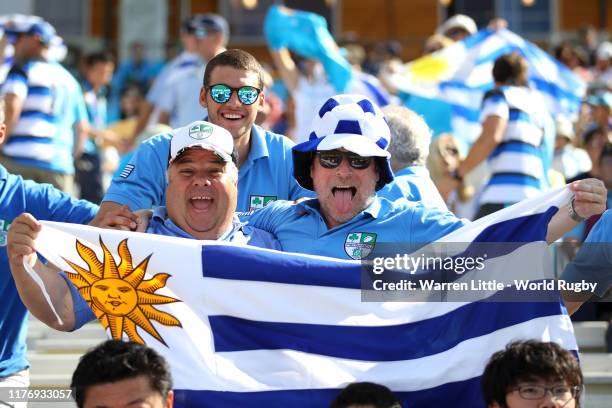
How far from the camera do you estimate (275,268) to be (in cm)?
505

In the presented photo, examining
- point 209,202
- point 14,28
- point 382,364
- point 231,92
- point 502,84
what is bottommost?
point 382,364

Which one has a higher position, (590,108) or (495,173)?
(590,108)

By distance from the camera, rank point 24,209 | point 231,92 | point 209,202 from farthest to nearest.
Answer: point 231,92
point 24,209
point 209,202

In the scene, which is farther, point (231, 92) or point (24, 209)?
point (231, 92)

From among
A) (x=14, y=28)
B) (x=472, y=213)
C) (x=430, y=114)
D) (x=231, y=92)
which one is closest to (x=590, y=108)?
(x=430, y=114)

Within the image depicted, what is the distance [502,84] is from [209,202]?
4.53m

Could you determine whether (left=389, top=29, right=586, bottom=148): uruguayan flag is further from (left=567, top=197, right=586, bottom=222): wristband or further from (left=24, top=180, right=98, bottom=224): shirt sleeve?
(left=567, top=197, right=586, bottom=222): wristband

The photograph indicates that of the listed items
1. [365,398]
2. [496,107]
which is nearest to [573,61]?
[496,107]

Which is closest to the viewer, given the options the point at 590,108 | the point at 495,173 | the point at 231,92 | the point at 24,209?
the point at 24,209

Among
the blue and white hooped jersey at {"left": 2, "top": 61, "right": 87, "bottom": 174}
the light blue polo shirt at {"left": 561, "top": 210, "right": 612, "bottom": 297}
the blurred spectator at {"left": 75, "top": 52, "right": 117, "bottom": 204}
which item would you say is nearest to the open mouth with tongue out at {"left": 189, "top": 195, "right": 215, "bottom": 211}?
the light blue polo shirt at {"left": 561, "top": 210, "right": 612, "bottom": 297}

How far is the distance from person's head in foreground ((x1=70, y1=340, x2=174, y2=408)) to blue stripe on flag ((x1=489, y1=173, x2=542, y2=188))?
5001 millimetres

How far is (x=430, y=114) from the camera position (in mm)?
11523

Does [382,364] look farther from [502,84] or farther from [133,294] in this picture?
[502,84]

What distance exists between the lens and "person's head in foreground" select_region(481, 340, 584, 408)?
4426mm
